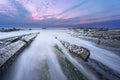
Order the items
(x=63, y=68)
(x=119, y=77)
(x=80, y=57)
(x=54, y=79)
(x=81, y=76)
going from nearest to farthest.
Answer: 1. (x=54, y=79)
2. (x=81, y=76)
3. (x=119, y=77)
4. (x=63, y=68)
5. (x=80, y=57)

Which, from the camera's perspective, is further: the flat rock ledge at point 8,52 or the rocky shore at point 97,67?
the flat rock ledge at point 8,52

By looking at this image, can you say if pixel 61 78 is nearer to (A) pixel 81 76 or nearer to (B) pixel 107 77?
(A) pixel 81 76

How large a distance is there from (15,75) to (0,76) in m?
1.30

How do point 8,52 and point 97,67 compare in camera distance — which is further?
point 8,52

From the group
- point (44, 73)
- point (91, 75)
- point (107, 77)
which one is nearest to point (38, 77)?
point (44, 73)

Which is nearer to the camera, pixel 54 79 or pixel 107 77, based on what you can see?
pixel 54 79

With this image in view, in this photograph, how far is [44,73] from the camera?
50.3 ft

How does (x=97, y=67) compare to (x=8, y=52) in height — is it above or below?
below

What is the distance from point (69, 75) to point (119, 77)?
16.5ft

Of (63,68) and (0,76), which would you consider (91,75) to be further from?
(0,76)

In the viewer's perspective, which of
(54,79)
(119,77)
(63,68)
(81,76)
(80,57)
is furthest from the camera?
(80,57)

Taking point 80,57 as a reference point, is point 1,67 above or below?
above

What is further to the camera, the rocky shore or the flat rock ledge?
the flat rock ledge

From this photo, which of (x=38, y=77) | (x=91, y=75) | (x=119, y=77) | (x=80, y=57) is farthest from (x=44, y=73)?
(x=80, y=57)
